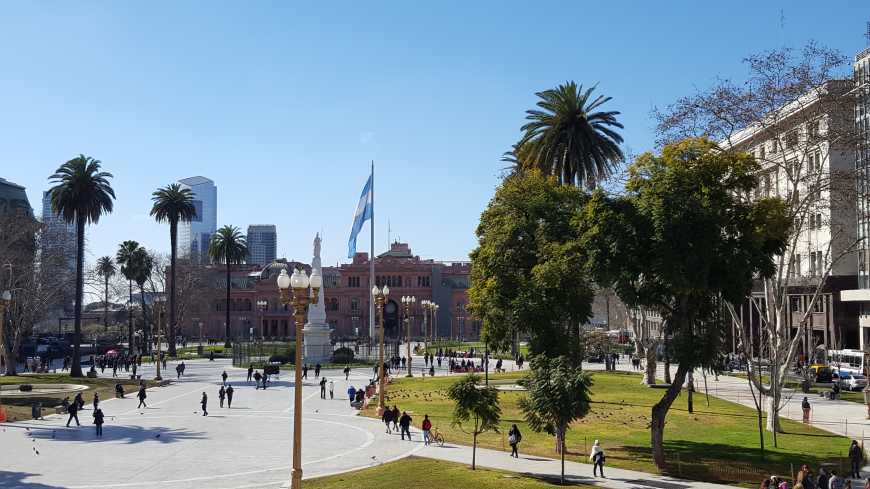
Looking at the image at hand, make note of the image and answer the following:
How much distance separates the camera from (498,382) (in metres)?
62.2

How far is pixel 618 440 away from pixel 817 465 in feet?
27.1

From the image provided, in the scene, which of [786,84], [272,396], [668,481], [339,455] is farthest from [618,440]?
[272,396]

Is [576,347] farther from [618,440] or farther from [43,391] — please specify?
[43,391]

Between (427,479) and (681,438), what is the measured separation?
14.7m

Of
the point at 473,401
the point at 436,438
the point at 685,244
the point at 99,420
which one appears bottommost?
the point at 436,438

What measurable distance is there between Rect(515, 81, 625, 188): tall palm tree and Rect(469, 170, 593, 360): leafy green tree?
45.3 feet

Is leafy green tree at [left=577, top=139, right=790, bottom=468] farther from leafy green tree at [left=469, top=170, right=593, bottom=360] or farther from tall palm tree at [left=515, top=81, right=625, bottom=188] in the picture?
tall palm tree at [left=515, top=81, right=625, bottom=188]

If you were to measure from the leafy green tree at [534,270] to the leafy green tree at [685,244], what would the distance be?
2496 millimetres

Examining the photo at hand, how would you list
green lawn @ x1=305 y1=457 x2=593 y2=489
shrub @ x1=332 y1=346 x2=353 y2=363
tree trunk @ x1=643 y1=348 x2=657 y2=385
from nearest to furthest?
green lawn @ x1=305 y1=457 x2=593 y2=489
tree trunk @ x1=643 y1=348 x2=657 y2=385
shrub @ x1=332 y1=346 x2=353 y2=363

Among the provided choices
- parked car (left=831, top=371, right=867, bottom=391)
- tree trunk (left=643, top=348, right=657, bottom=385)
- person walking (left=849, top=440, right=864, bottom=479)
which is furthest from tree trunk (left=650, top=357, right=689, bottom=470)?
parked car (left=831, top=371, right=867, bottom=391)

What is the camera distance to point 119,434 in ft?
119

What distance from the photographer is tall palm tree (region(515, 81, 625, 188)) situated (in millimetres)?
50344

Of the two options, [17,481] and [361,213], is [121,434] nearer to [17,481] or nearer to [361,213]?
[17,481]

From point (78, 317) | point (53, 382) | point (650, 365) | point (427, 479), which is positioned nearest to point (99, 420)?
point (427, 479)
